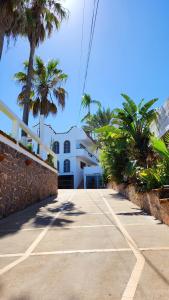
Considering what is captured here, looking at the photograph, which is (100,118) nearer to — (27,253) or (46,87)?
(46,87)

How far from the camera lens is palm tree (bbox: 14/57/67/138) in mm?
23323

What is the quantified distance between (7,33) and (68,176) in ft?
98.3

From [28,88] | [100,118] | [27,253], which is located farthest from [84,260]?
[100,118]

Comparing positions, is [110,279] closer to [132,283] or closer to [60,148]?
[132,283]

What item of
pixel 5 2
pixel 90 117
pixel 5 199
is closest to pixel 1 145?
pixel 5 199

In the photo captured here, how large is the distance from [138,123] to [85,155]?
108ft

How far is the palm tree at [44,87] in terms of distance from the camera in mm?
23323

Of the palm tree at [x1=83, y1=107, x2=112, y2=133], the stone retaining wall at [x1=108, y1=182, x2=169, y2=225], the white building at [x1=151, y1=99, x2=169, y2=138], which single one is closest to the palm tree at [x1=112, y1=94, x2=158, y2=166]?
the white building at [x1=151, y1=99, x2=169, y2=138]

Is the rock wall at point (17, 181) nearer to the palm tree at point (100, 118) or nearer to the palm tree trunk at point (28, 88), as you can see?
the palm tree trunk at point (28, 88)

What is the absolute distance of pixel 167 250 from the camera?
596 cm

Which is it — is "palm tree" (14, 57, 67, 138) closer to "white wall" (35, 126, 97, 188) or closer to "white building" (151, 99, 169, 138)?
"white building" (151, 99, 169, 138)

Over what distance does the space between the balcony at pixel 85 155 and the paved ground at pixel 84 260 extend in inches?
1421

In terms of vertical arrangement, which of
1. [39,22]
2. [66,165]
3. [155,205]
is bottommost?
[155,205]

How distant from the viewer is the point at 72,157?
4534 centimetres
